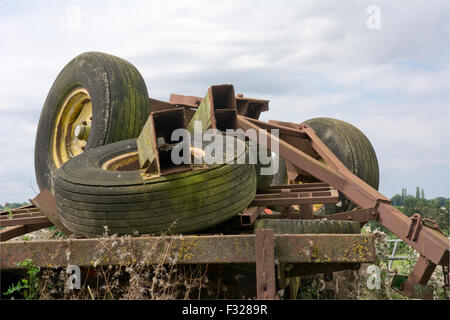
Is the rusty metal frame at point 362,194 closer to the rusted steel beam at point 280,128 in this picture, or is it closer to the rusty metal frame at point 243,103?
the rusted steel beam at point 280,128

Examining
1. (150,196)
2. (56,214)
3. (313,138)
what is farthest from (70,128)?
(150,196)

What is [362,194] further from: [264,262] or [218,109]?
[264,262]

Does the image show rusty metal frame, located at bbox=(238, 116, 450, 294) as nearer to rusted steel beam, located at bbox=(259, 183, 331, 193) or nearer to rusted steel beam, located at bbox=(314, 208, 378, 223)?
rusted steel beam, located at bbox=(314, 208, 378, 223)

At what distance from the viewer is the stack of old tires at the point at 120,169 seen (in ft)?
10.6

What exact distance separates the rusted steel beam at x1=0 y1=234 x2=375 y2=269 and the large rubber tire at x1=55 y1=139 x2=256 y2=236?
0.19 meters

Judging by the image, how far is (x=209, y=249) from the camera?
9.82 feet

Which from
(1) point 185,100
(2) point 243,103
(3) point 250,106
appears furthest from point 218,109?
(1) point 185,100

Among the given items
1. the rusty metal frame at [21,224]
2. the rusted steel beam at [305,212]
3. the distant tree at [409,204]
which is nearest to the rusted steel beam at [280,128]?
the rusted steel beam at [305,212]

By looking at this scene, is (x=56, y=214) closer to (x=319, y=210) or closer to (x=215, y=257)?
(x=215, y=257)

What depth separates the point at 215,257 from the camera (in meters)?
2.98

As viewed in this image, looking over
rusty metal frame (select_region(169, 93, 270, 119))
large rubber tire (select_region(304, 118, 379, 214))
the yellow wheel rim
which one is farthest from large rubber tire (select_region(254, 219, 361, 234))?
the yellow wheel rim

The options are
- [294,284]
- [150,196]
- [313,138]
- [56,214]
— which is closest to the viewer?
[150,196]

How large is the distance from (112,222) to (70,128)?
367cm

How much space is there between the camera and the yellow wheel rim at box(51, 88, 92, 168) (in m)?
6.34
